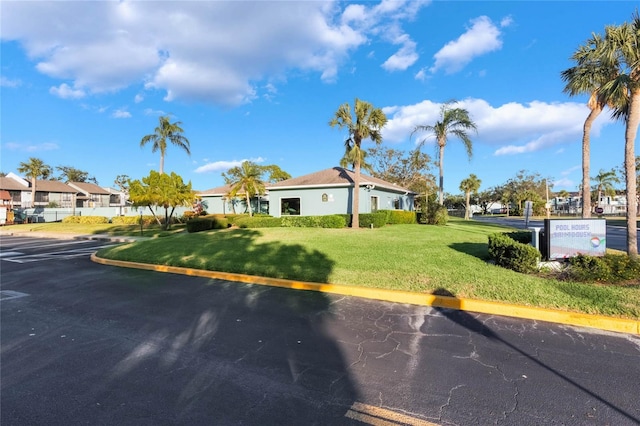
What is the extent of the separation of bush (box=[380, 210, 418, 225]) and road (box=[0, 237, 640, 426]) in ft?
51.9

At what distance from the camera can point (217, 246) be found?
38.2 feet

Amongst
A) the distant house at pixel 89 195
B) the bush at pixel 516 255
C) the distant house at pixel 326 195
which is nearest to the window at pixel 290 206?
the distant house at pixel 326 195

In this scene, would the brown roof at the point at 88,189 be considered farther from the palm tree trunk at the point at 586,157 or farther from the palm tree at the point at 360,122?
the palm tree trunk at the point at 586,157

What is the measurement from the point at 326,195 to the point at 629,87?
15.5 meters

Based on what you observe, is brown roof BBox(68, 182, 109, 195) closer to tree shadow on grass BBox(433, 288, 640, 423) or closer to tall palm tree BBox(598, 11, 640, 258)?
tree shadow on grass BBox(433, 288, 640, 423)

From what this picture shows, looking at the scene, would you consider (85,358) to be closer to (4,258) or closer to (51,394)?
(51,394)

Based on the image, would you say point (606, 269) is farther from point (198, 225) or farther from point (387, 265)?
point (198, 225)

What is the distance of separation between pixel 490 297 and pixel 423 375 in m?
3.14

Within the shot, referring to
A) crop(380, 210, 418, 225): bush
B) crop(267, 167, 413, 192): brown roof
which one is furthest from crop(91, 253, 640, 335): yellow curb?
crop(380, 210, 418, 225): bush

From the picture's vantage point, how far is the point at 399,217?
22406 mm

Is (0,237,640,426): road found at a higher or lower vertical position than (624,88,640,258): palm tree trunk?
lower

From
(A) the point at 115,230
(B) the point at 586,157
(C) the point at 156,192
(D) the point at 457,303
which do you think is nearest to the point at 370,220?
(B) the point at 586,157

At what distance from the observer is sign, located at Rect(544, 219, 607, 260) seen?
721cm

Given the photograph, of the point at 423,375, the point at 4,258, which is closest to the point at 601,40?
the point at 423,375
